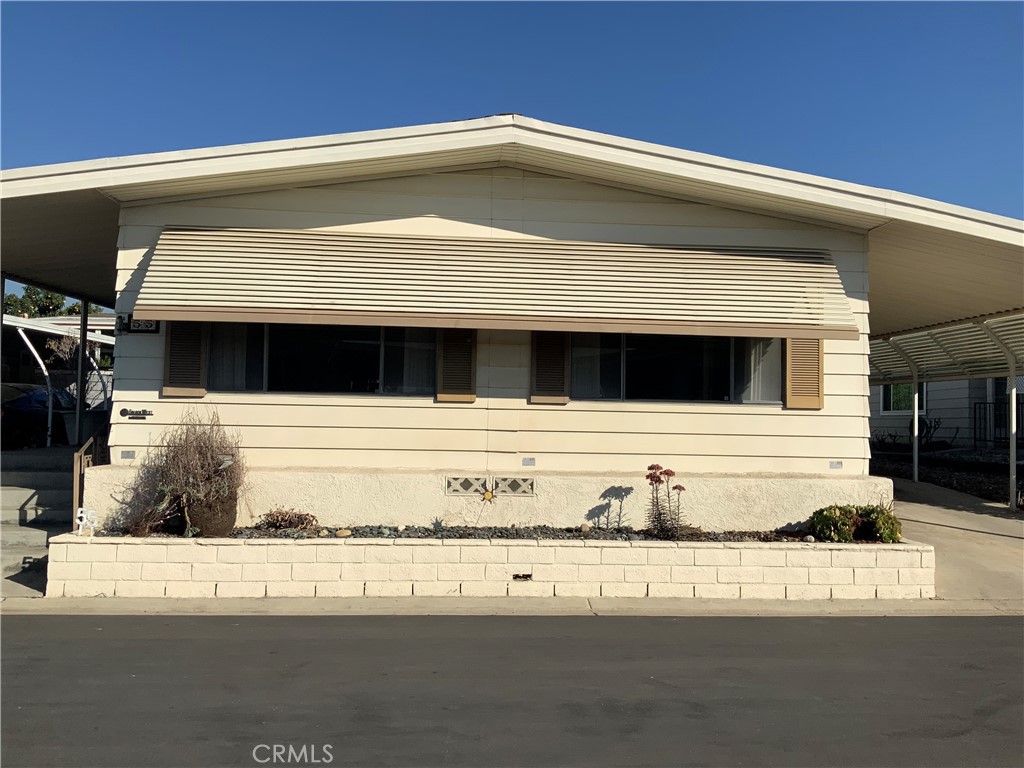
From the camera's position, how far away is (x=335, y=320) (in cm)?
872

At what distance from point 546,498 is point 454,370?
1.85 m

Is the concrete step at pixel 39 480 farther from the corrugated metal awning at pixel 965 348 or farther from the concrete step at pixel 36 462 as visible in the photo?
the corrugated metal awning at pixel 965 348

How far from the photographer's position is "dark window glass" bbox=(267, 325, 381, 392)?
31.0 ft

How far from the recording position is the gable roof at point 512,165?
8516 millimetres

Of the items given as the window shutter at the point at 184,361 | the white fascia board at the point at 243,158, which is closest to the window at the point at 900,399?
the white fascia board at the point at 243,158

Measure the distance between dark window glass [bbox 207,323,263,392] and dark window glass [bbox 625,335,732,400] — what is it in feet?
14.6

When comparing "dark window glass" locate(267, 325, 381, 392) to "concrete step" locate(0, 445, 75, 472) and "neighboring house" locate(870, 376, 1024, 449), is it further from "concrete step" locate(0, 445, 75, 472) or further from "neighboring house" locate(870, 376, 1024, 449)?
"neighboring house" locate(870, 376, 1024, 449)

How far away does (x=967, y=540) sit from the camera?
1041 centimetres

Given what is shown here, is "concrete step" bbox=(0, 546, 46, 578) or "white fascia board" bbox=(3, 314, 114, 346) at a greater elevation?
"white fascia board" bbox=(3, 314, 114, 346)

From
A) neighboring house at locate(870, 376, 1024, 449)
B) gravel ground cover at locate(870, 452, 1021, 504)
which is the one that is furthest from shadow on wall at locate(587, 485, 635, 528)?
neighboring house at locate(870, 376, 1024, 449)
